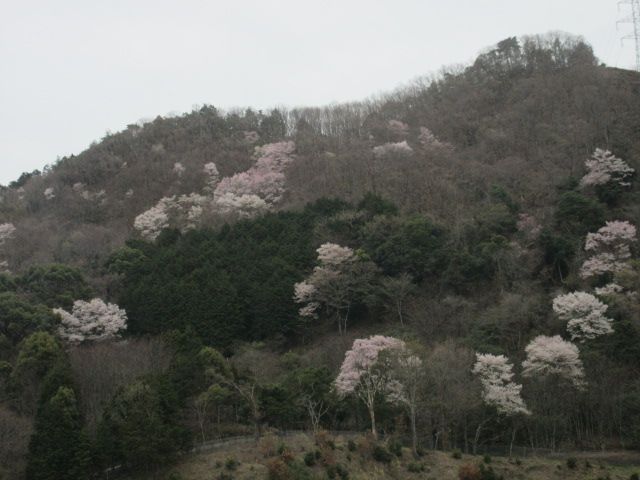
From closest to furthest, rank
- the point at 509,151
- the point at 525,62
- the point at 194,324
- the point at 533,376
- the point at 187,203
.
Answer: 1. the point at 533,376
2. the point at 194,324
3. the point at 509,151
4. the point at 187,203
5. the point at 525,62

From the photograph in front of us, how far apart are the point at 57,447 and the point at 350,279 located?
17.8 metres

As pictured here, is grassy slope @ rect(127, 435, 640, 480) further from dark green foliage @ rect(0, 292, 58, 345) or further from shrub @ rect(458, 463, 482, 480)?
dark green foliage @ rect(0, 292, 58, 345)

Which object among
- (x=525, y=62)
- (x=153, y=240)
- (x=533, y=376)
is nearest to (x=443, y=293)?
(x=533, y=376)

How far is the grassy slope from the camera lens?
21.0 m

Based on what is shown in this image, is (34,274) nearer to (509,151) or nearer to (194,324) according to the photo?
(194,324)

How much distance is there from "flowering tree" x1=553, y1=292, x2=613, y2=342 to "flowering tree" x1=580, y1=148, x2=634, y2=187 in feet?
32.1

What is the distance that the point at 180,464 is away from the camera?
72.7 feet

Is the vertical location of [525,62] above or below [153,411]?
above

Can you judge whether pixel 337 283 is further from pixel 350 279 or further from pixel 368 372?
pixel 368 372

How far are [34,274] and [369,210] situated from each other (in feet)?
61.3

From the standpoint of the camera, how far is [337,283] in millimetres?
35688

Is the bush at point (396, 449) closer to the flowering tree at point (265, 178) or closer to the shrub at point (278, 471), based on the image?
the shrub at point (278, 471)

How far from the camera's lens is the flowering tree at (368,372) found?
25703 mm

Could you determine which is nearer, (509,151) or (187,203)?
(509,151)
